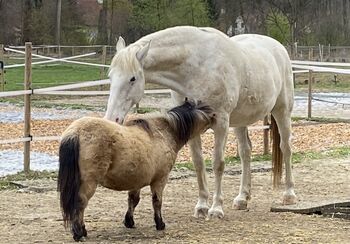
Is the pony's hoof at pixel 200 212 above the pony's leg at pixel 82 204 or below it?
below

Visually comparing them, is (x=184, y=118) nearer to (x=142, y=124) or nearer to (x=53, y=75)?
(x=142, y=124)

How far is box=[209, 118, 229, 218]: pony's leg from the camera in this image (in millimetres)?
6199

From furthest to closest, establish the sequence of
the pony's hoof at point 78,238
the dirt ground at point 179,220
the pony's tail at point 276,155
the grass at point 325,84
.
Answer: the grass at point 325,84 → the pony's tail at point 276,155 → the dirt ground at point 179,220 → the pony's hoof at point 78,238

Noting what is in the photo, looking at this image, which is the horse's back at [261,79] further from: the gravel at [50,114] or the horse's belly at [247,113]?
the gravel at [50,114]

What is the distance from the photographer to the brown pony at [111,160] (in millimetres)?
5023

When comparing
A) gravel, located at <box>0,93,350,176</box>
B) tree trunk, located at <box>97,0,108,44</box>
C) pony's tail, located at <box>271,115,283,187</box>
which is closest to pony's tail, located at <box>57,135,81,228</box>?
pony's tail, located at <box>271,115,283,187</box>

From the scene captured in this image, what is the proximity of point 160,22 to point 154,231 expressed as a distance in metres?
38.9

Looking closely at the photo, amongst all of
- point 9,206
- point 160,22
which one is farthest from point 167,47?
point 160,22

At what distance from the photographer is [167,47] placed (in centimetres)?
616

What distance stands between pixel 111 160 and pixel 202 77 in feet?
4.46

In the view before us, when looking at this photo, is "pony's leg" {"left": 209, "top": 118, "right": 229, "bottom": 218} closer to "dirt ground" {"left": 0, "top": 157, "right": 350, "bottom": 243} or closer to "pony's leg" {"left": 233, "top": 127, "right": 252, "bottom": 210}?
"dirt ground" {"left": 0, "top": 157, "right": 350, "bottom": 243}

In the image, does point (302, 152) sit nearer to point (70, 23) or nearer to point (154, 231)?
point (154, 231)

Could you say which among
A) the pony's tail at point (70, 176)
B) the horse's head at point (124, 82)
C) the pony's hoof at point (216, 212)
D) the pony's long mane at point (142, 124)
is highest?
the horse's head at point (124, 82)

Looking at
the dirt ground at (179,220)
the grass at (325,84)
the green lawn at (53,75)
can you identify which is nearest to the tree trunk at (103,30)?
the green lawn at (53,75)
